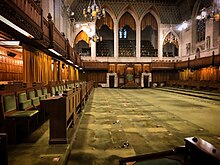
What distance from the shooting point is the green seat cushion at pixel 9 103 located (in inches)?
132

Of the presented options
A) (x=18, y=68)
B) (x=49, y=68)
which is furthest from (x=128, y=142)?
(x=18, y=68)

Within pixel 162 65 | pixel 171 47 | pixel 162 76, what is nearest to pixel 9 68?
pixel 162 65

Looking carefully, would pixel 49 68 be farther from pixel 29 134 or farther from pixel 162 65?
pixel 162 65

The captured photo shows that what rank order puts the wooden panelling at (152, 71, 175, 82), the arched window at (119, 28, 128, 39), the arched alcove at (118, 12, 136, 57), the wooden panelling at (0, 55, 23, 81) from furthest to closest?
the arched window at (119, 28, 128, 39)
the arched alcove at (118, 12, 136, 57)
the wooden panelling at (152, 71, 175, 82)
the wooden panelling at (0, 55, 23, 81)

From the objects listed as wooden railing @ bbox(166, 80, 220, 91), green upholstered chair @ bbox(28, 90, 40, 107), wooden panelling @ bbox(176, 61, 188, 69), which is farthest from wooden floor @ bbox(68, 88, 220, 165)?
wooden panelling @ bbox(176, 61, 188, 69)

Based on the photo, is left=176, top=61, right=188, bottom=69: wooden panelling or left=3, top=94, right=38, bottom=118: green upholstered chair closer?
left=3, top=94, right=38, bottom=118: green upholstered chair

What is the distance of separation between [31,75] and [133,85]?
14097 millimetres

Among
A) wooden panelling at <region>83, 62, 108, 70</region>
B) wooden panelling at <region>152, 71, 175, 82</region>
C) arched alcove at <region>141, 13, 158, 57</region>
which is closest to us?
wooden panelling at <region>83, 62, 108, 70</region>

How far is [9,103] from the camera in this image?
3498mm

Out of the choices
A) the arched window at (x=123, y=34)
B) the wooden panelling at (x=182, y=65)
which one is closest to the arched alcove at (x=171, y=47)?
the wooden panelling at (x=182, y=65)

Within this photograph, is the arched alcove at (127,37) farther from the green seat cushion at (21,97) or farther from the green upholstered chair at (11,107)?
the green upholstered chair at (11,107)

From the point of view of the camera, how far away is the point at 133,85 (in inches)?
798

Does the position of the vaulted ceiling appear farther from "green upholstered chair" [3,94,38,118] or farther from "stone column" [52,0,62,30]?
"green upholstered chair" [3,94,38,118]

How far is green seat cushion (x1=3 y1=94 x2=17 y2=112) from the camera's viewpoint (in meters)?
3.35
